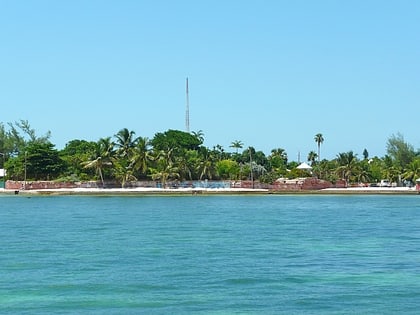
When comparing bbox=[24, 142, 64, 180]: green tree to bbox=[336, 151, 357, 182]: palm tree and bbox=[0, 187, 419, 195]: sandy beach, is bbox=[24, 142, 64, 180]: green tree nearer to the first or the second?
bbox=[0, 187, 419, 195]: sandy beach

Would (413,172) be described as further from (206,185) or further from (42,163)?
(42,163)

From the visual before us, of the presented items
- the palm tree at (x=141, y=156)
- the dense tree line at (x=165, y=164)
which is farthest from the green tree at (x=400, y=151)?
the palm tree at (x=141, y=156)

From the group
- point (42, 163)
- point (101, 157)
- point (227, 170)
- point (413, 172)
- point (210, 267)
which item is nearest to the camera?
point (210, 267)

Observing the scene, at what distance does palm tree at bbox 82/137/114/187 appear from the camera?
105438 millimetres

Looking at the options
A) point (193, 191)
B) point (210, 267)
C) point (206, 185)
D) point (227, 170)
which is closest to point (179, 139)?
point (227, 170)

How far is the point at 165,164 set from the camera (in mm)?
110000

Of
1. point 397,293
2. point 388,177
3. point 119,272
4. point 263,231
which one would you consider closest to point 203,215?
point 263,231

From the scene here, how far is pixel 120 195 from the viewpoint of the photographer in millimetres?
104125

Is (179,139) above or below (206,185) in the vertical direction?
above

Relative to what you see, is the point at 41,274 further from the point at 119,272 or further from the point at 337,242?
the point at 337,242

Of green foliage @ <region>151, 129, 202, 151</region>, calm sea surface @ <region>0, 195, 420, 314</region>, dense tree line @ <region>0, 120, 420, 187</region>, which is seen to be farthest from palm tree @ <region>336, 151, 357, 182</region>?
calm sea surface @ <region>0, 195, 420, 314</region>

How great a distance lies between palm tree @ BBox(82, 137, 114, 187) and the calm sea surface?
50610 mm

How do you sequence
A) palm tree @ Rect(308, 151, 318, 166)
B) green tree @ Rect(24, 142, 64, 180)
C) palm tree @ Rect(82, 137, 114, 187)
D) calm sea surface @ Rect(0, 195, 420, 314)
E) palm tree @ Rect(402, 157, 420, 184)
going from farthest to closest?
palm tree @ Rect(308, 151, 318, 166) → palm tree @ Rect(402, 157, 420, 184) → green tree @ Rect(24, 142, 64, 180) → palm tree @ Rect(82, 137, 114, 187) → calm sea surface @ Rect(0, 195, 420, 314)

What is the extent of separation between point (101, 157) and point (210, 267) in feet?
252
